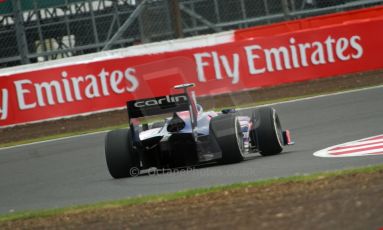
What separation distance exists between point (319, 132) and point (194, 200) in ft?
16.0

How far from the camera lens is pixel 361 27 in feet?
57.3

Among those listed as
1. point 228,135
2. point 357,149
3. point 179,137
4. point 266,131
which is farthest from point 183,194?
point 357,149

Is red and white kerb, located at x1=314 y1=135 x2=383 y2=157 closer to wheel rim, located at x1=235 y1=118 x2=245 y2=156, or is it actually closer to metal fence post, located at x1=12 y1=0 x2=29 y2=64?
wheel rim, located at x1=235 y1=118 x2=245 y2=156

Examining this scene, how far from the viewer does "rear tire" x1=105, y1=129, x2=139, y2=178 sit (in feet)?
31.6

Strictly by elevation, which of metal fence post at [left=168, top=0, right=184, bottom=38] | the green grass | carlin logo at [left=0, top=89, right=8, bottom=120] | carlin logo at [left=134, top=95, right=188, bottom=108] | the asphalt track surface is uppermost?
metal fence post at [left=168, top=0, right=184, bottom=38]

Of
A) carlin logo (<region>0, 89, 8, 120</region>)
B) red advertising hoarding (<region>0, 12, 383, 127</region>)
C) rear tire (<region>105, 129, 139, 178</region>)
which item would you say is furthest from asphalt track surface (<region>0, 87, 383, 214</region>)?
carlin logo (<region>0, 89, 8, 120</region>)

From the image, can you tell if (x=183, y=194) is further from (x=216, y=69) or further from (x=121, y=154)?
(x=216, y=69)

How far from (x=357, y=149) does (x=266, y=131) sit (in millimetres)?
1034

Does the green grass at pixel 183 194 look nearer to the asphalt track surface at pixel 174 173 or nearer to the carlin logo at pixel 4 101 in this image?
the asphalt track surface at pixel 174 173

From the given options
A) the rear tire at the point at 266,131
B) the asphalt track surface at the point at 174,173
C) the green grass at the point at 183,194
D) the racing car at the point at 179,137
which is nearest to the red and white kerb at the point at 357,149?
the asphalt track surface at the point at 174,173

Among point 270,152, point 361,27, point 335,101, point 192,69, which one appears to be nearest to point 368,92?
point 335,101

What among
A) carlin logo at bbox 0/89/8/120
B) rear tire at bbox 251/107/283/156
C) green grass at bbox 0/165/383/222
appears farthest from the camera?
carlin logo at bbox 0/89/8/120

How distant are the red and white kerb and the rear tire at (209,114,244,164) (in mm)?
915

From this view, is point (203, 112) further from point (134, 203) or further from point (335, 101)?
point (335, 101)
